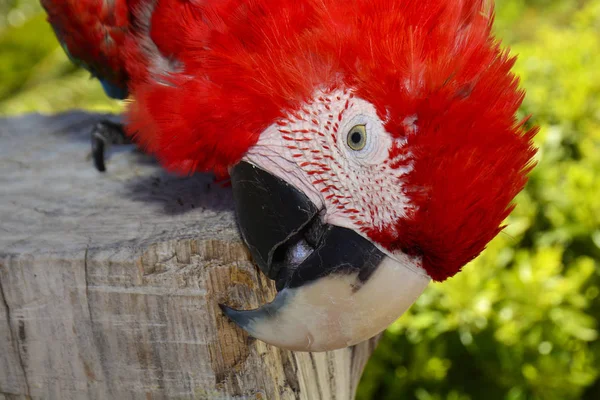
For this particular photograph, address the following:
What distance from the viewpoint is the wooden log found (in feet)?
2.39

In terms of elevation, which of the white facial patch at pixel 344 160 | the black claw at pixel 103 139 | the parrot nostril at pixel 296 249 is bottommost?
the black claw at pixel 103 139

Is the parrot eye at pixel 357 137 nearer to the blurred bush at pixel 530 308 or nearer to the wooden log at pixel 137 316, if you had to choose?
the wooden log at pixel 137 316

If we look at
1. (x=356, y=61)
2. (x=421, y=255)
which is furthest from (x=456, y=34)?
(x=421, y=255)

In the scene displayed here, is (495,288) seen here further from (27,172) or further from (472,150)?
(27,172)

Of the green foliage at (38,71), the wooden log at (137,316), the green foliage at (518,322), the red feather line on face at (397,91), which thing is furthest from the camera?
the green foliage at (38,71)

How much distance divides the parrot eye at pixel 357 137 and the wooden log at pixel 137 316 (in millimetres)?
204

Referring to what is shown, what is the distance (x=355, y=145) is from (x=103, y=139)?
0.68 meters

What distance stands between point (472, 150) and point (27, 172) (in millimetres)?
848

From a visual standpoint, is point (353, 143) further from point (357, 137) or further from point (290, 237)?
point (290, 237)

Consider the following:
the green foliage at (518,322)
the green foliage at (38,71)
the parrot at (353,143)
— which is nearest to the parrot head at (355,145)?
the parrot at (353,143)

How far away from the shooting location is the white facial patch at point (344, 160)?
2.13 feet

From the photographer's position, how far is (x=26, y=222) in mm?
881

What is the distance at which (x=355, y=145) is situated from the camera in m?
0.67

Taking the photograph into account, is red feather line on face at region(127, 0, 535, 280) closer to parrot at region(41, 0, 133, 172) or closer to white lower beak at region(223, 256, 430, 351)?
white lower beak at region(223, 256, 430, 351)
